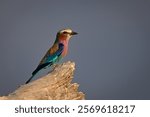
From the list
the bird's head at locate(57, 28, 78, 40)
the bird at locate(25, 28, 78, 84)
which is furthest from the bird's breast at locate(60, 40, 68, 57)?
the bird's head at locate(57, 28, 78, 40)

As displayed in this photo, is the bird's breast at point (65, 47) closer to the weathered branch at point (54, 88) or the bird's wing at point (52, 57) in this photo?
the bird's wing at point (52, 57)

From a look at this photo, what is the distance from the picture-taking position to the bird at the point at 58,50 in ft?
79.2

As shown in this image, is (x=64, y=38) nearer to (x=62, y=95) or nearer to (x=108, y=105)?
(x=62, y=95)

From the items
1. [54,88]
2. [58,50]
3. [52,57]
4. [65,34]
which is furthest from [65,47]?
[54,88]

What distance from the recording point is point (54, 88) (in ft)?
69.8

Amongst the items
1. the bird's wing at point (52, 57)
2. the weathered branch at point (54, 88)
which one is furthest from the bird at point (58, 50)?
the weathered branch at point (54, 88)

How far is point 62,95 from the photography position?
21703mm

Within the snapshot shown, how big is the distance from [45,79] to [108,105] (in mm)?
3200

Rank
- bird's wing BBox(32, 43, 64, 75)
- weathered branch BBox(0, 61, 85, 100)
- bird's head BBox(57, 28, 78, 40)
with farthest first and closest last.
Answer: bird's wing BBox(32, 43, 64, 75)
bird's head BBox(57, 28, 78, 40)
weathered branch BBox(0, 61, 85, 100)

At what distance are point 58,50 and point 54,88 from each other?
3214mm

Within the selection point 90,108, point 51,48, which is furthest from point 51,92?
point 51,48

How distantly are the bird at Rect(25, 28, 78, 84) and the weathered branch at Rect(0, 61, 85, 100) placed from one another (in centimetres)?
79

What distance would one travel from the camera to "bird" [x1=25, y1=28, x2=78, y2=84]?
2414cm

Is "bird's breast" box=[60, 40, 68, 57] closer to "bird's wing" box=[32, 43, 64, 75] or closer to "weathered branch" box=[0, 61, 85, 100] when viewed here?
"bird's wing" box=[32, 43, 64, 75]
